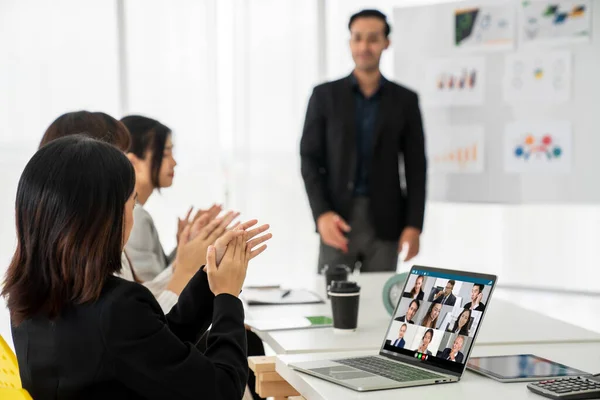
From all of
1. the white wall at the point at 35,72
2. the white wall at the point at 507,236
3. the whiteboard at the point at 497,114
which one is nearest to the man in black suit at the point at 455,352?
the whiteboard at the point at 497,114

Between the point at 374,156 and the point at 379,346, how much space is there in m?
2.10

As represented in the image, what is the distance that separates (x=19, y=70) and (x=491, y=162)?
2.89m

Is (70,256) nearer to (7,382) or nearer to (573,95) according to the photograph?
(7,382)

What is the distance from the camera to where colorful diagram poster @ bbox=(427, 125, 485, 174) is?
15.9 ft

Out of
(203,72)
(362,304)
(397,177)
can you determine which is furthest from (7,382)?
(203,72)

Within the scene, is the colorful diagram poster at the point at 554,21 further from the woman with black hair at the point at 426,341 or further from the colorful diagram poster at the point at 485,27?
the woman with black hair at the point at 426,341

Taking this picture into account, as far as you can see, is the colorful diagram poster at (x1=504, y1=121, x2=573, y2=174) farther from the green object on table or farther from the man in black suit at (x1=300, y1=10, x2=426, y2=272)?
the green object on table

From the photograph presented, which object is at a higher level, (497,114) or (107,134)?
(497,114)

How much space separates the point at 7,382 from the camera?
1342 millimetres

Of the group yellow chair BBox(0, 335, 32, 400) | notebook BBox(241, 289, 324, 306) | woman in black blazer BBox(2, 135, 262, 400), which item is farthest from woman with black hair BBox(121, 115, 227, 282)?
yellow chair BBox(0, 335, 32, 400)

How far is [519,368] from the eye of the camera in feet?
5.55

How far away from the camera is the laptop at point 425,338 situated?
5.33 ft

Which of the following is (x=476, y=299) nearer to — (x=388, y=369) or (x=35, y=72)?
(x=388, y=369)

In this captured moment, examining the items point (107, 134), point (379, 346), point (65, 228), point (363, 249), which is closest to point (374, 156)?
point (363, 249)
